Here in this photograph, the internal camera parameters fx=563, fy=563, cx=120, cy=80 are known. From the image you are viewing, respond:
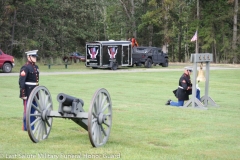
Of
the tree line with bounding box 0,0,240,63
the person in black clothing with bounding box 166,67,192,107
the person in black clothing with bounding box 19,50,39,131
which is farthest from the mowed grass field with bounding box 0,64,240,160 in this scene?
the tree line with bounding box 0,0,240,63

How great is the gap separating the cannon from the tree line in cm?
3839

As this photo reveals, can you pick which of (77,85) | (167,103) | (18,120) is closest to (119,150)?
(18,120)

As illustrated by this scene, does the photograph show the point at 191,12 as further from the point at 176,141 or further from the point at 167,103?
the point at 176,141

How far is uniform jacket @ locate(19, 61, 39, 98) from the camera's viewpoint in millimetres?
12539

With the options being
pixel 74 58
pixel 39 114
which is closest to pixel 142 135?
pixel 39 114

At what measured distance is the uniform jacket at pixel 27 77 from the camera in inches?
494

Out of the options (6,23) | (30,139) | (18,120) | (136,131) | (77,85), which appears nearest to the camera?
(30,139)

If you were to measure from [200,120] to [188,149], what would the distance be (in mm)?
4214

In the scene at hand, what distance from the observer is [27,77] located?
12.6m

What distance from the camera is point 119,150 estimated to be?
414 inches

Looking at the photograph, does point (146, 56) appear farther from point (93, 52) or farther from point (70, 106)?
point (70, 106)

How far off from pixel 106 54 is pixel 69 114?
115 ft

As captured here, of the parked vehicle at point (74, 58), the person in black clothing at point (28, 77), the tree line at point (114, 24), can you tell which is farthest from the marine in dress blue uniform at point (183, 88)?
the parked vehicle at point (74, 58)

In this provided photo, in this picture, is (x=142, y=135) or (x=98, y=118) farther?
(x=142, y=135)
